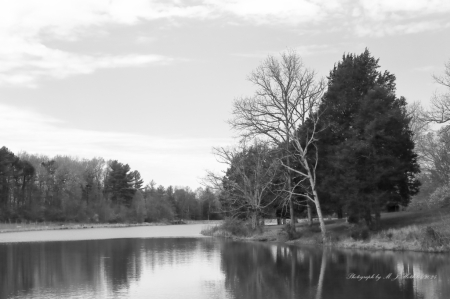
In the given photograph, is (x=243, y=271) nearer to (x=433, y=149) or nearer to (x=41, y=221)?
→ (x=433, y=149)

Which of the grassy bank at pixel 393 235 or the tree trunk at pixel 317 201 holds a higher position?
the tree trunk at pixel 317 201

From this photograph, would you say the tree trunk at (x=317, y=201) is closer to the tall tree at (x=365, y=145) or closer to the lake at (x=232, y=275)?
the tall tree at (x=365, y=145)

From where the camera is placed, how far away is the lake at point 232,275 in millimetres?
17750

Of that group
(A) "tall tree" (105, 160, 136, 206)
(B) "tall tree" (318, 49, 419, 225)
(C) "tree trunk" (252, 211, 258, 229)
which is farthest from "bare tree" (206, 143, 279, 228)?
(A) "tall tree" (105, 160, 136, 206)

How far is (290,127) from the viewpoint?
137 ft

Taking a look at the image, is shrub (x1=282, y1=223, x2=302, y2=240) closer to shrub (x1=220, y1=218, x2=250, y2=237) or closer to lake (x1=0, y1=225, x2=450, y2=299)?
lake (x1=0, y1=225, x2=450, y2=299)

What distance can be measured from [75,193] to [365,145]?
287ft

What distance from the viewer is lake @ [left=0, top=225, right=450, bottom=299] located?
17750 millimetres

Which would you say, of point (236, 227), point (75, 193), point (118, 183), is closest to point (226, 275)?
point (236, 227)

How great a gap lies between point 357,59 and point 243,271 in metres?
22.7

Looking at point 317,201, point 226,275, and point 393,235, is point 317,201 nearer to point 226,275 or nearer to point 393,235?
point 393,235

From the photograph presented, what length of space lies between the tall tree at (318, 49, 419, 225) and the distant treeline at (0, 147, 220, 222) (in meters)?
49.3

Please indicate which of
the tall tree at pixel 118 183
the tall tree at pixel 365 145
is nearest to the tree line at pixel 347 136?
the tall tree at pixel 365 145

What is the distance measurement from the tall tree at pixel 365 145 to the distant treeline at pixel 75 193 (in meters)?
49.3
